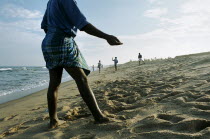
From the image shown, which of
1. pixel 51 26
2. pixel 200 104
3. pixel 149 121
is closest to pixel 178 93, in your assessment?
pixel 200 104

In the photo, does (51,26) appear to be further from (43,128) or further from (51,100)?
(43,128)

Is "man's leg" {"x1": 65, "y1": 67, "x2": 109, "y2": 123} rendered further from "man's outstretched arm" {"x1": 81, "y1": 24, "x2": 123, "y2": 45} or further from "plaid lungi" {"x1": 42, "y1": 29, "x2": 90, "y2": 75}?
"man's outstretched arm" {"x1": 81, "y1": 24, "x2": 123, "y2": 45}

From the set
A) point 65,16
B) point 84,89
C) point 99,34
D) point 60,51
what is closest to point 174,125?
→ point 84,89

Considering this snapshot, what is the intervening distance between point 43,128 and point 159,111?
5.01 ft

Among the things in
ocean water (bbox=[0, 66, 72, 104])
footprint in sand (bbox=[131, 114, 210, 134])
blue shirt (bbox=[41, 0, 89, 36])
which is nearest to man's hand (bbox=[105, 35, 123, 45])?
blue shirt (bbox=[41, 0, 89, 36])

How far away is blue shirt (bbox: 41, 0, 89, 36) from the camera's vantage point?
219cm

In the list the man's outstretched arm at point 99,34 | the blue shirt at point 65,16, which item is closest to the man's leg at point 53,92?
the blue shirt at point 65,16

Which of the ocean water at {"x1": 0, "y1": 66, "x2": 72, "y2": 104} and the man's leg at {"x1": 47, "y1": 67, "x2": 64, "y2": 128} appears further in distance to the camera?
the ocean water at {"x1": 0, "y1": 66, "x2": 72, "y2": 104}

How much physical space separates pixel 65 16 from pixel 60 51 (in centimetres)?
44

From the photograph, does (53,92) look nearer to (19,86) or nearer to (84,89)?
(84,89)

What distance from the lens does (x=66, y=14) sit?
2.33 m

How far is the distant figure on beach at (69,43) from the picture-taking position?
7.27 feet

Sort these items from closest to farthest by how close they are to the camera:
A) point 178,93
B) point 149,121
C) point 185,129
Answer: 1. point 185,129
2. point 149,121
3. point 178,93

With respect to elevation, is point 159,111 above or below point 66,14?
below
